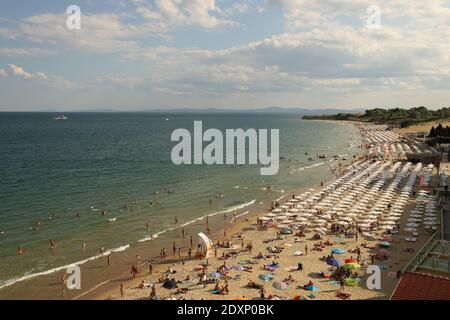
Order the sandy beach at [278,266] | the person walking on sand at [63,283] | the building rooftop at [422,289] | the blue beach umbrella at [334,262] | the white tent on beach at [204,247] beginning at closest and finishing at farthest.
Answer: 1. the building rooftop at [422,289]
2. the sandy beach at [278,266]
3. the person walking on sand at [63,283]
4. the blue beach umbrella at [334,262]
5. the white tent on beach at [204,247]

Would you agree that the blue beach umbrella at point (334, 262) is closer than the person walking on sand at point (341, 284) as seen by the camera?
No

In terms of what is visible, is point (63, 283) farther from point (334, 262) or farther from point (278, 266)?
point (334, 262)

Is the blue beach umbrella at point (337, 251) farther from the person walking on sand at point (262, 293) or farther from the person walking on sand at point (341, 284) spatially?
the person walking on sand at point (262, 293)

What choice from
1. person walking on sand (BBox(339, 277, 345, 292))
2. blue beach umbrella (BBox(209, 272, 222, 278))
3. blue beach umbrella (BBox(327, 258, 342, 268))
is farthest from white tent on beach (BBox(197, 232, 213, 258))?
person walking on sand (BBox(339, 277, 345, 292))

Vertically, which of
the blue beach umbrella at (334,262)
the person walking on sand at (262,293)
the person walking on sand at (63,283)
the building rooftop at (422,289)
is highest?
the building rooftop at (422,289)

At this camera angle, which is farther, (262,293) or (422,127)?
(422,127)

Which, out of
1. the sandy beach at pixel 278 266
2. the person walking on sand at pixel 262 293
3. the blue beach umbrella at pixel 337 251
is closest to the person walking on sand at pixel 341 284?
the sandy beach at pixel 278 266

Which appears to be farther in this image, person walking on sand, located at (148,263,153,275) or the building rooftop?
person walking on sand, located at (148,263,153,275)

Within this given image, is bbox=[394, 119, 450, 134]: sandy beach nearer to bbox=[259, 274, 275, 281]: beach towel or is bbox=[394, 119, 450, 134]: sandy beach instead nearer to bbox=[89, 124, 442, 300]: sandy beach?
bbox=[89, 124, 442, 300]: sandy beach

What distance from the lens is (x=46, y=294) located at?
68.8 ft

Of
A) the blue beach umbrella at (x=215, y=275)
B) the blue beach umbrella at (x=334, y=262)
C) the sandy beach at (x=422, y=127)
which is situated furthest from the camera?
the sandy beach at (x=422, y=127)

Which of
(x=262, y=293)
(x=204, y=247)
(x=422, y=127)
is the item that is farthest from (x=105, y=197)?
(x=422, y=127)
